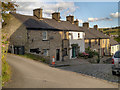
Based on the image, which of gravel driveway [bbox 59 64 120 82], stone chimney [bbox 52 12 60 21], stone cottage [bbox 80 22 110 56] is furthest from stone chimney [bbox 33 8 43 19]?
gravel driveway [bbox 59 64 120 82]

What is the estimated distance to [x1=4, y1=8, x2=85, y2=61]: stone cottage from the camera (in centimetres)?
2069

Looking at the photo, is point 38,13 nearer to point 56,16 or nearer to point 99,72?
point 56,16

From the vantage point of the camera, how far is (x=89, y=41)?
3312cm

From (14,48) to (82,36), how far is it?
1552 centimetres

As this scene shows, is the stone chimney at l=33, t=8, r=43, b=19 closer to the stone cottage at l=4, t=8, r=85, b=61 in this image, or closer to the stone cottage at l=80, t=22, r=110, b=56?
the stone cottage at l=4, t=8, r=85, b=61

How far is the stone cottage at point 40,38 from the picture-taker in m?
20.7

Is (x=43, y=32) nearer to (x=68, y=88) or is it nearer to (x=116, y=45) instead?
(x=68, y=88)

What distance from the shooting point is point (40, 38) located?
22078 millimetres

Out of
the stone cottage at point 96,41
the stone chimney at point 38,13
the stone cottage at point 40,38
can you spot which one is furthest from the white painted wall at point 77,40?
the stone chimney at point 38,13

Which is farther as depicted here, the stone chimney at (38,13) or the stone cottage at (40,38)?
the stone chimney at (38,13)

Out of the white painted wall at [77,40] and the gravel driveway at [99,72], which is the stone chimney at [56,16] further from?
the gravel driveway at [99,72]

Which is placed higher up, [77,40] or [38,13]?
[38,13]

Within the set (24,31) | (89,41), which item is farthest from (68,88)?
(89,41)

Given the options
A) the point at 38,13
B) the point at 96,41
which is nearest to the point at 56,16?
the point at 38,13
